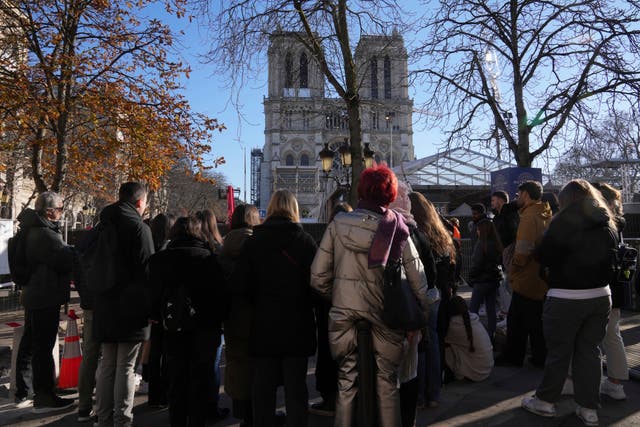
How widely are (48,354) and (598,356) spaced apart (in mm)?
4891

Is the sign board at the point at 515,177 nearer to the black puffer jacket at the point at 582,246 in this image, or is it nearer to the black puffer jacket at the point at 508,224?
the black puffer jacket at the point at 508,224

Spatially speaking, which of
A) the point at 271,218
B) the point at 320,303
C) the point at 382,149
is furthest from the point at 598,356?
the point at 382,149

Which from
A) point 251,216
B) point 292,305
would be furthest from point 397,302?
point 251,216

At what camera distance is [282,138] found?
76.3m

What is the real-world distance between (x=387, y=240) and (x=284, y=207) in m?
0.87

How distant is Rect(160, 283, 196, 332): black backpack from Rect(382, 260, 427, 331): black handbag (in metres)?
1.46

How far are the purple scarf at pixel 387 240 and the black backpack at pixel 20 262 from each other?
133 inches

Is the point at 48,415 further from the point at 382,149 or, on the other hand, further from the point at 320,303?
the point at 382,149

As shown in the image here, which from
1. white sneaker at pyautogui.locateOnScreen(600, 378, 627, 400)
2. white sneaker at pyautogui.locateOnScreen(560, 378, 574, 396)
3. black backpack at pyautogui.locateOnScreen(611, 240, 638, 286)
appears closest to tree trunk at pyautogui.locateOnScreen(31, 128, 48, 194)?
white sneaker at pyautogui.locateOnScreen(560, 378, 574, 396)

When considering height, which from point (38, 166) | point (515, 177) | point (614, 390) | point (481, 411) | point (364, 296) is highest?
point (38, 166)

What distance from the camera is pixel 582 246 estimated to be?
3.59 m

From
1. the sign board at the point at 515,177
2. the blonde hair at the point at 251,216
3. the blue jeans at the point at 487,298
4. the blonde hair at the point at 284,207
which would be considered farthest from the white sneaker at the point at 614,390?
the sign board at the point at 515,177

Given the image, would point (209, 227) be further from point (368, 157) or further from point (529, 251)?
point (368, 157)

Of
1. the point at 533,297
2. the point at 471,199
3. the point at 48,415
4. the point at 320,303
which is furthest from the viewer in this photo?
the point at 471,199
